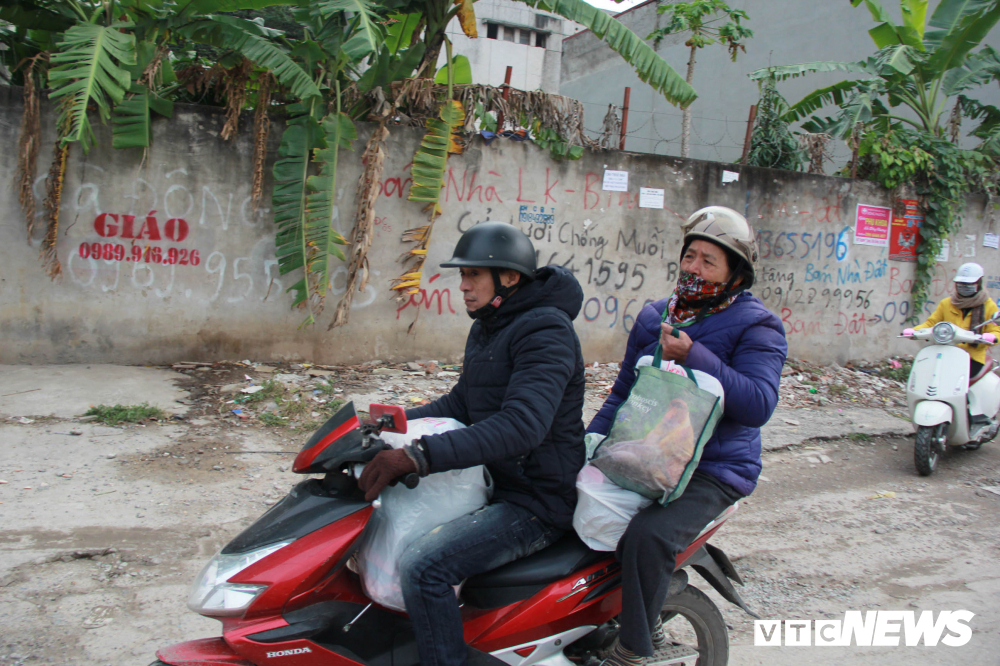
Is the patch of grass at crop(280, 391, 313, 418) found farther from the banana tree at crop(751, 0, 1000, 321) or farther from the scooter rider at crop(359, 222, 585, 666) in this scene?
the banana tree at crop(751, 0, 1000, 321)

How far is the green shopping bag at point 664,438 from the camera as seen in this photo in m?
1.96

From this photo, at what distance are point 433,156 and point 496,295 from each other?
4.45 m

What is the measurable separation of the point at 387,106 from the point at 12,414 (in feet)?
12.5

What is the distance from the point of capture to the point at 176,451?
4480 mm

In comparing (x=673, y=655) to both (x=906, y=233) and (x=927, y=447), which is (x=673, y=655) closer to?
(x=927, y=447)

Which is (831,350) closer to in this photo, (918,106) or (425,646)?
(918,106)

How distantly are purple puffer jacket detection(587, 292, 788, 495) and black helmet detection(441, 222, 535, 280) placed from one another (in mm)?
578

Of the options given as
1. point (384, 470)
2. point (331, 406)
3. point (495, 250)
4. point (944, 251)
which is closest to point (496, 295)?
point (495, 250)

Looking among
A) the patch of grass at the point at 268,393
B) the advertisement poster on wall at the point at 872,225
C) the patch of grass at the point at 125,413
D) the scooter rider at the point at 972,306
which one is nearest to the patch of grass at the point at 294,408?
the patch of grass at the point at 268,393

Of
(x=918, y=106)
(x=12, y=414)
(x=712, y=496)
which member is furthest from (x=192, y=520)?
(x=918, y=106)

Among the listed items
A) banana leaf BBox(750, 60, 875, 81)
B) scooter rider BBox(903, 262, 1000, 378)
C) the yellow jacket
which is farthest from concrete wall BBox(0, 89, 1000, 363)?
scooter rider BBox(903, 262, 1000, 378)

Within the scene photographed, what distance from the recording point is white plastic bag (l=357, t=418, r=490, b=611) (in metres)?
1.87

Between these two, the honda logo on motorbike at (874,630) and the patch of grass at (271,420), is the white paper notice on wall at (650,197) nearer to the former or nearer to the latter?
the patch of grass at (271,420)

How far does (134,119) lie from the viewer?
5.45 m
